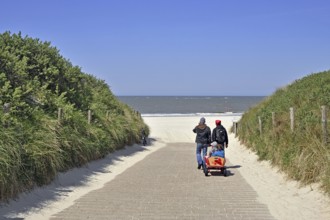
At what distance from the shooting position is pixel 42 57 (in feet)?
53.5

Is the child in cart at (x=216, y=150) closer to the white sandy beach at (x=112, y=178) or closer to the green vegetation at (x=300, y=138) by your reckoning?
the white sandy beach at (x=112, y=178)

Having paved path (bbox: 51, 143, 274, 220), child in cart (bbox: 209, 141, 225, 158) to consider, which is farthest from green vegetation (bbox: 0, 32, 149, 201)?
child in cart (bbox: 209, 141, 225, 158)

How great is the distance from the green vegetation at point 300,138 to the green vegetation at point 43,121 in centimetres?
596

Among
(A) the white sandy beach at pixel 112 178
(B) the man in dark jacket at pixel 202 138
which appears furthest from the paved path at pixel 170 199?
(B) the man in dark jacket at pixel 202 138

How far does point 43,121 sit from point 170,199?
4716mm

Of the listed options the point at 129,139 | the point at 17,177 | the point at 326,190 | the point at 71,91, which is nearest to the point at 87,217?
the point at 17,177

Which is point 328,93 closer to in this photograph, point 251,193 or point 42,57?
point 251,193

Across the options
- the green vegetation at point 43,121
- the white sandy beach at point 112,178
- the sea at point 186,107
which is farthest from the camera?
the sea at point 186,107

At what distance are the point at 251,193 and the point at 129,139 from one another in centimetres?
1242

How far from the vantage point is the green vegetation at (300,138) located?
9.66m

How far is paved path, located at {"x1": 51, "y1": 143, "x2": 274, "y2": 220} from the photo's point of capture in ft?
24.6

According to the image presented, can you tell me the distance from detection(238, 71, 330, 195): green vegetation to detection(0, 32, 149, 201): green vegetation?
5.96 meters

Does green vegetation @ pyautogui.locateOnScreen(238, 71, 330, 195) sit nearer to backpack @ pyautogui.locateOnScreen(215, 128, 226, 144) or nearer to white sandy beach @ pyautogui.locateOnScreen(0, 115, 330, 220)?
white sandy beach @ pyautogui.locateOnScreen(0, 115, 330, 220)

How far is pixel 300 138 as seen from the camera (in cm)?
1150
